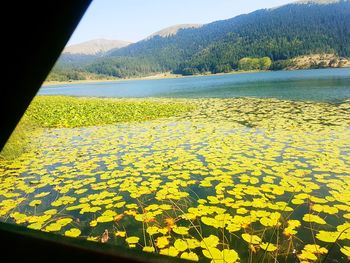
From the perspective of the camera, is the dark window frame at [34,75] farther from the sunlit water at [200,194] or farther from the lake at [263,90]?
the lake at [263,90]

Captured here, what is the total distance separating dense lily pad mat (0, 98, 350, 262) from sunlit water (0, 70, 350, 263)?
2 cm

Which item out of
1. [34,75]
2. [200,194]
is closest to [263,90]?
[200,194]

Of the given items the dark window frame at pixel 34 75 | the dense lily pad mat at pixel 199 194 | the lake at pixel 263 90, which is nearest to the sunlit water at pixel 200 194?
the dense lily pad mat at pixel 199 194

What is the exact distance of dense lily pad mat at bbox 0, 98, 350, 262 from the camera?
145 inches

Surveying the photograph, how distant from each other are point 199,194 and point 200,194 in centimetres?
2

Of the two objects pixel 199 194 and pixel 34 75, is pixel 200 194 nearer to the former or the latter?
pixel 199 194

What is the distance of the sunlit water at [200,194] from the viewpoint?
3701mm

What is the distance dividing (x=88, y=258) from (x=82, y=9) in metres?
0.80

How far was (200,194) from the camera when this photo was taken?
17.3 ft

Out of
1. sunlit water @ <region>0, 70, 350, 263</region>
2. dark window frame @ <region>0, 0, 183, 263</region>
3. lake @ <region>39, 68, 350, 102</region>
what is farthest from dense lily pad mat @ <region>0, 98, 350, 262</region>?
lake @ <region>39, 68, 350, 102</region>

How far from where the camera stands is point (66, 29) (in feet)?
3.06

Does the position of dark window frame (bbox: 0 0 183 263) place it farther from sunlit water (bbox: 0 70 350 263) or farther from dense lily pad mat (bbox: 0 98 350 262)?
sunlit water (bbox: 0 70 350 263)

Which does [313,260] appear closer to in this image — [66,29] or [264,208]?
[264,208]

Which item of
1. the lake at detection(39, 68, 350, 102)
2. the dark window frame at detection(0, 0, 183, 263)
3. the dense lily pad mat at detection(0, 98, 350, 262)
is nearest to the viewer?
the dark window frame at detection(0, 0, 183, 263)
